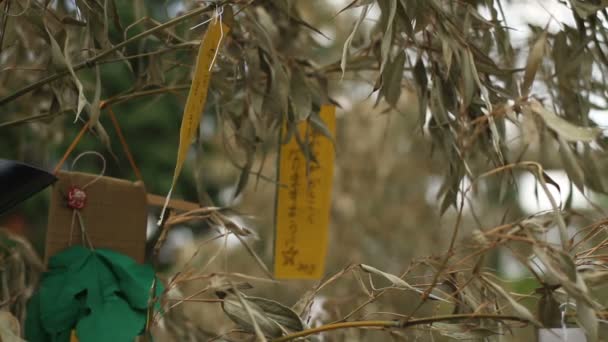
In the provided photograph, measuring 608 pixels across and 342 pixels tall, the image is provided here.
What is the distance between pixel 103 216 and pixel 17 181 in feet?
0.43

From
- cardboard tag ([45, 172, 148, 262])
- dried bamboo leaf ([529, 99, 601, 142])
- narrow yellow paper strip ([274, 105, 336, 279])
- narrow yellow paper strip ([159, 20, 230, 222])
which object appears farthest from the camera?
narrow yellow paper strip ([274, 105, 336, 279])

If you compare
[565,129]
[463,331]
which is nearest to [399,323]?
[463,331]

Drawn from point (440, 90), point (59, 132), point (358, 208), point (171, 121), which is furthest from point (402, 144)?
point (440, 90)

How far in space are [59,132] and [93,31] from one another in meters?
0.60

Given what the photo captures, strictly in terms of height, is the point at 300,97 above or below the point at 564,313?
above

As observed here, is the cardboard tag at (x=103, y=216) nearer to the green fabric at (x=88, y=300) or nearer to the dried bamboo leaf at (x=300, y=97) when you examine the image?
the green fabric at (x=88, y=300)

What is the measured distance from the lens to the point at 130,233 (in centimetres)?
82

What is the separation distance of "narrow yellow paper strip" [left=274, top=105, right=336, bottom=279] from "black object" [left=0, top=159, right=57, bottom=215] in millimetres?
345

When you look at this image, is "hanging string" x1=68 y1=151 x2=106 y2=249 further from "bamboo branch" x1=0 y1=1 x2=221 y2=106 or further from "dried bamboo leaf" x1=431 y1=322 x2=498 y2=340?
"dried bamboo leaf" x1=431 y1=322 x2=498 y2=340

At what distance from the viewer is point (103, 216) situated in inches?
31.3

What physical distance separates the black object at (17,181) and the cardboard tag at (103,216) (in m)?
0.06

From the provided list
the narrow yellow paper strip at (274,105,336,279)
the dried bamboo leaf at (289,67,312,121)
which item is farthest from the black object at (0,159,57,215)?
the narrow yellow paper strip at (274,105,336,279)

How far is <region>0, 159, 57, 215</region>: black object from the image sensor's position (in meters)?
0.67

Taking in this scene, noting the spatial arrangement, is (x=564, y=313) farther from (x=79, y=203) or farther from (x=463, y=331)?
(x=79, y=203)
